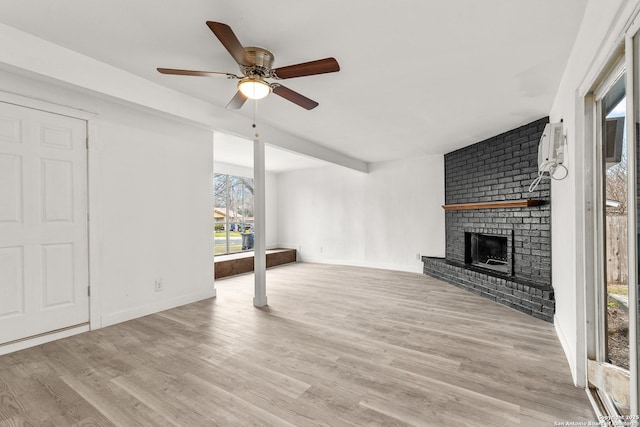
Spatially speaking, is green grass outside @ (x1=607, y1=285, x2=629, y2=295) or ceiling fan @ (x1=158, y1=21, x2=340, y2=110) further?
ceiling fan @ (x1=158, y1=21, x2=340, y2=110)

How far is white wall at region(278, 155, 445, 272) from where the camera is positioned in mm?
5969

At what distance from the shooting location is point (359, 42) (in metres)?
2.13

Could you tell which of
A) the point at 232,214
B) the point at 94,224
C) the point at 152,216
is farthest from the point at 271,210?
the point at 94,224

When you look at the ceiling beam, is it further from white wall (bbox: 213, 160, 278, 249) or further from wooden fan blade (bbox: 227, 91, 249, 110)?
white wall (bbox: 213, 160, 278, 249)

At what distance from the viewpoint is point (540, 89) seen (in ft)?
9.40

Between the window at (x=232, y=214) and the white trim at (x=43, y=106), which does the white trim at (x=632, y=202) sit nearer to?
the white trim at (x=43, y=106)

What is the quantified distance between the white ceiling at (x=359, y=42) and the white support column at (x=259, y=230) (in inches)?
28.1

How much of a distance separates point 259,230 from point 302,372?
2.04m

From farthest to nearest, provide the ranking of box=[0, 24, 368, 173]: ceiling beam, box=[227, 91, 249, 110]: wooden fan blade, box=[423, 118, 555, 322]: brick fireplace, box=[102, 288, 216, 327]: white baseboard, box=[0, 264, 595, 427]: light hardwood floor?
box=[423, 118, 555, 322]: brick fireplace
box=[102, 288, 216, 327]: white baseboard
box=[227, 91, 249, 110]: wooden fan blade
box=[0, 24, 368, 173]: ceiling beam
box=[0, 264, 595, 427]: light hardwood floor

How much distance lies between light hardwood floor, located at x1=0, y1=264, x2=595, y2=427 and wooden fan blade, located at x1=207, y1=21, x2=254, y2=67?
83.2 inches

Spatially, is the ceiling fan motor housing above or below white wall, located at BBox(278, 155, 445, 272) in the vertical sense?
above

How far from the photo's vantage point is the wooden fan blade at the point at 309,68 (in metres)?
1.93

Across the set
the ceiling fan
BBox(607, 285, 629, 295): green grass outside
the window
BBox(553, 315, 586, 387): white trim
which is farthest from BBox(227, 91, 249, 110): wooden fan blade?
the window

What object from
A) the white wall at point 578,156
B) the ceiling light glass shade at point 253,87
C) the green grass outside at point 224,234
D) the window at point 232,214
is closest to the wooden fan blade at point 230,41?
the ceiling light glass shade at point 253,87
